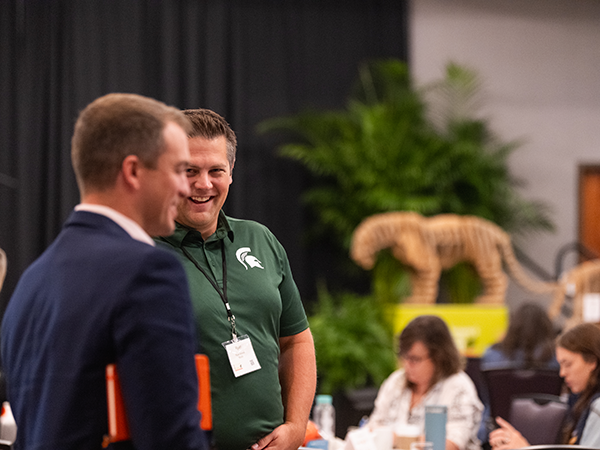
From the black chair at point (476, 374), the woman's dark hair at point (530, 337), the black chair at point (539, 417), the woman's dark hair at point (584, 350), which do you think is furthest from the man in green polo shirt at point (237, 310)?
the woman's dark hair at point (530, 337)

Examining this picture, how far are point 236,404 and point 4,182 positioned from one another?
267 inches

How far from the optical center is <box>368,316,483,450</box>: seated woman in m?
2.89

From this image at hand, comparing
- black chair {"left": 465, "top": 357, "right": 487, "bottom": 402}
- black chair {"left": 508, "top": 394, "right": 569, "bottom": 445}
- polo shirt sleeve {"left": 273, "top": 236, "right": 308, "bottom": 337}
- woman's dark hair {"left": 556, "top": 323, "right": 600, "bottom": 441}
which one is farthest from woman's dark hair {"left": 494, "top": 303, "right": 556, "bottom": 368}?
polo shirt sleeve {"left": 273, "top": 236, "right": 308, "bottom": 337}

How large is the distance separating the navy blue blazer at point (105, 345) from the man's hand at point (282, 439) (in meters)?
0.58

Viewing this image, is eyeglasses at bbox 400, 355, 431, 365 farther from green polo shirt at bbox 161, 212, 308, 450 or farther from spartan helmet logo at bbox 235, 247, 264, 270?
spartan helmet logo at bbox 235, 247, 264, 270

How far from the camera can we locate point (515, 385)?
3590mm

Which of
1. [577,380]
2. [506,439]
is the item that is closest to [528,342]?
[577,380]

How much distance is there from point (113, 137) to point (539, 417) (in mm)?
2524

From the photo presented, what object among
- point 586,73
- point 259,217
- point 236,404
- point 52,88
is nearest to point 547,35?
point 586,73

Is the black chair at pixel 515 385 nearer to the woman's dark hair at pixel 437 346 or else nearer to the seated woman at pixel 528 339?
the seated woman at pixel 528 339

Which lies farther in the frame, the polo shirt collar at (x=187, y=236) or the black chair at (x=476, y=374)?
the black chair at (x=476, y=374)

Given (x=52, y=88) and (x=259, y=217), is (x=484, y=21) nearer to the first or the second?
(x=259, y=217)

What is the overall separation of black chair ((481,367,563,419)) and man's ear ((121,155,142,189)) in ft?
9.82

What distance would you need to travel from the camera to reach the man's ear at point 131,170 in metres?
1.00
